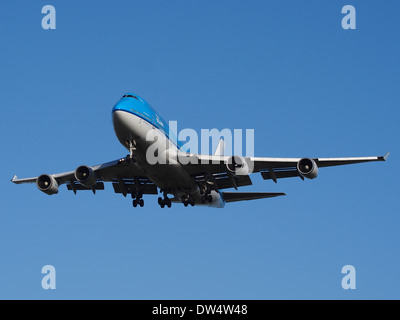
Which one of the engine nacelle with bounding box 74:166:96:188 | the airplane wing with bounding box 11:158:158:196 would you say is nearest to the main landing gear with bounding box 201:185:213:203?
the airplane wing with bounding box 11:158:158:196

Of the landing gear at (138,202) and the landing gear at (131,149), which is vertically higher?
the landing gear at (131,149)

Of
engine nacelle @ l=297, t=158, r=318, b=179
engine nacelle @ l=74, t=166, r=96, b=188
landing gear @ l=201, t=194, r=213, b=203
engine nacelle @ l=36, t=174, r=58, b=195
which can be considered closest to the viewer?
engine nacelle @ l=297, t=158, r=318, b=179

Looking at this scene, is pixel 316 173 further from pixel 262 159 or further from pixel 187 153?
pixel 187 153

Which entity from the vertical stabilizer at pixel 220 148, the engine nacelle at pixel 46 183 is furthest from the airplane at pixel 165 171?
the vertical stabilizer at pixel 220 148

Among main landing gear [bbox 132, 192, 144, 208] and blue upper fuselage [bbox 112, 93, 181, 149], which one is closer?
blue upper fuselage [bbox 112, 93, 181, 149]

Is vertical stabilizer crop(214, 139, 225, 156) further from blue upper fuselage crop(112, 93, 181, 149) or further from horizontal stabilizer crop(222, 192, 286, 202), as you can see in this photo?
blue upper fuselage crop(112, 93, 181, 149)

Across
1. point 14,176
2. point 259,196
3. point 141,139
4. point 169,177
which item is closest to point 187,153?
point 169,177

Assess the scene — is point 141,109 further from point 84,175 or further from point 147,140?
point 84,175

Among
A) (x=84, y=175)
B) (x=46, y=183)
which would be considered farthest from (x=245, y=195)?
(x=46, y=183)

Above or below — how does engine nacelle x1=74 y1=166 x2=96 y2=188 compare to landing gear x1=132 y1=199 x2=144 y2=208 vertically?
above

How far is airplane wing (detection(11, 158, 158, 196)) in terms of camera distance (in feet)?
157

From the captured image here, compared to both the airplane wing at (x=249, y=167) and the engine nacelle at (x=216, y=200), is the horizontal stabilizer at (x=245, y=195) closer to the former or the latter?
the engine nacelle at (x=216, y=200)

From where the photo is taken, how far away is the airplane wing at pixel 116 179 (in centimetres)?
4788
